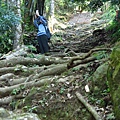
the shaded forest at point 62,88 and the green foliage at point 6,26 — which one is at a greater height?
the green foliage at point 6,26

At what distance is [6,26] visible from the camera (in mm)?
8406

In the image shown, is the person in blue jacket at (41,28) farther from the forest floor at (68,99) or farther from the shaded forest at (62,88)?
the forest floor at (68,99)

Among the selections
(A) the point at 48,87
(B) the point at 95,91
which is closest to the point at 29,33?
(A) the point at 48,87

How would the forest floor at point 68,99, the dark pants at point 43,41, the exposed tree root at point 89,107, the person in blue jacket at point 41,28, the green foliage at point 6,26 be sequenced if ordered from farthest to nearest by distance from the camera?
the dark pants at point 43,41
the person in blue jacket at point 41,28
the green foliage at point 6,26
the forest floor at point 68,99
the exposed tree root at point 89,107

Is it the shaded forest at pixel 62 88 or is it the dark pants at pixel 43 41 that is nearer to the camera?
the shaded forest at pixel 62 88

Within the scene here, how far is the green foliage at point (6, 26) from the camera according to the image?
26.8 feet

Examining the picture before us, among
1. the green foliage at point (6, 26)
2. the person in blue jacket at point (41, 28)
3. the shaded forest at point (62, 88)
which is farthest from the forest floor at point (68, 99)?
the person in blue jacket at point (41, 28)

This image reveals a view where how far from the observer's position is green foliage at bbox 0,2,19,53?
816 centimetres

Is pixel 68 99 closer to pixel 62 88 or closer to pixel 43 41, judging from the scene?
pixel 62 88

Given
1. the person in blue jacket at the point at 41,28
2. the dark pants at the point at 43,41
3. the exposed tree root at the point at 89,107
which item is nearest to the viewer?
the exposed tree root at the point at 89,107

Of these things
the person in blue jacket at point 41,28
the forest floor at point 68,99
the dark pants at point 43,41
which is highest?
the person in blue jacket at point 41,28

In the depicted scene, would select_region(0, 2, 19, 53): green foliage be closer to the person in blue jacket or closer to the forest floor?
the person in blue jacket

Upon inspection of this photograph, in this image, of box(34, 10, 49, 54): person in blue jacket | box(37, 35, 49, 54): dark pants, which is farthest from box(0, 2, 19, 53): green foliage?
box(37, 35, 49, 54): dark pants

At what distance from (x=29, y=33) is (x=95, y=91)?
24.1ft
